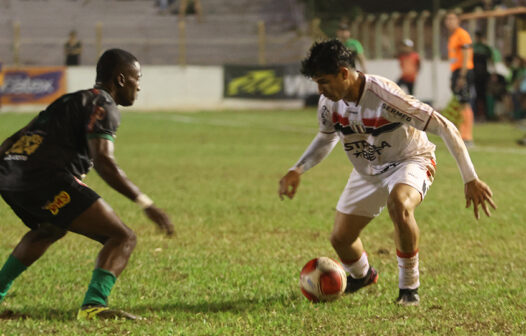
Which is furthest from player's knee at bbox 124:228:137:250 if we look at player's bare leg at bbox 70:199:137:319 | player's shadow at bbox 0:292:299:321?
player's shadow at bbox 0:292:299:321

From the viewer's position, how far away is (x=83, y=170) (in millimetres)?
4477

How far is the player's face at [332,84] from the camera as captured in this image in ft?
15.6

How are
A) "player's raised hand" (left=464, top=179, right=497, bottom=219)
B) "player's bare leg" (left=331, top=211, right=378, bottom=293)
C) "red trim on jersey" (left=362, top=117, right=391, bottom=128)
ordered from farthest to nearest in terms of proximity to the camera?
"player's bare leg" (left=331, top=211, right=378, bottom=293) < "red trim on jersey" (left=362, top=117, right=391, bottom=128) < "player's raised hand" (left=464, top=179, right=497, bottom=219)

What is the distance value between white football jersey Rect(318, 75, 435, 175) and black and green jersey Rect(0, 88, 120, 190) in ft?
4.63

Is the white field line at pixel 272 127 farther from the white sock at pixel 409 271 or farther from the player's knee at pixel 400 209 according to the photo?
the player's knee at pixel 400 209

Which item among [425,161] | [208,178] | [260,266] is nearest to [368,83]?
[425,161]

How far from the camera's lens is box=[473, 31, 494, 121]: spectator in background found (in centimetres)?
2233

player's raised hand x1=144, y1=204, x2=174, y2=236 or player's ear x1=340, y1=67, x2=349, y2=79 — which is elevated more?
player's ear x1=340, y1=67, x2=349, y2=79

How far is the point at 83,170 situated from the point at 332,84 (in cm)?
144

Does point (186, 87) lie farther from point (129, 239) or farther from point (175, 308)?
point (129, 239)

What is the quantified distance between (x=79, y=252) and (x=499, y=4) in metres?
30.8

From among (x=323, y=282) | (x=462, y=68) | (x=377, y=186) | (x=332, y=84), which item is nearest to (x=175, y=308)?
(x=323, y=282)

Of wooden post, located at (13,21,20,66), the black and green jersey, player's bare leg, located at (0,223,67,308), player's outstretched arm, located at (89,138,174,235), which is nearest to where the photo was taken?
player's outstretched arm, located at (89,138,174,235)

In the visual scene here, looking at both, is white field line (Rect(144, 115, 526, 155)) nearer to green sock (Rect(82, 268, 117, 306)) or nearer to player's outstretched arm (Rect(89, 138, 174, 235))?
green sock (Rect(82, 268, 117, 306))
